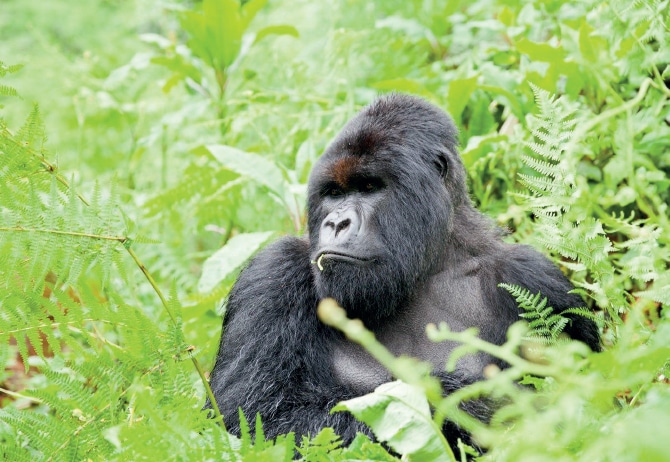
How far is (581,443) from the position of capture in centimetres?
124

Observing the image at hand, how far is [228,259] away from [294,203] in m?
0.51

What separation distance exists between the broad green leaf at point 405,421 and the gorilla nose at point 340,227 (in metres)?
1.16

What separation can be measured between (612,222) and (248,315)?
1456mm

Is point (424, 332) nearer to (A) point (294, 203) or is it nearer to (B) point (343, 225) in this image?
(B) point (343, 225)

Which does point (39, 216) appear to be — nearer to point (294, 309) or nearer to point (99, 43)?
point (294, 309)

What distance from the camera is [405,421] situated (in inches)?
54.2

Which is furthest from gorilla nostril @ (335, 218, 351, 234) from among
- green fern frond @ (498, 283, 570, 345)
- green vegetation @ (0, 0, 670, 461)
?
green fern frond @ (498, 283, 570, 345)

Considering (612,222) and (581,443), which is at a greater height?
(612,222)

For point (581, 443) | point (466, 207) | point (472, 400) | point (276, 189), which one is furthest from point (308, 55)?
point (581, 443)

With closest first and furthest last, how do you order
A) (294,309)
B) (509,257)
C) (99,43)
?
1. (294,309)
2. (509,257)
3. (99,43)

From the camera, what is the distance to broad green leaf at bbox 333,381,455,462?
1.35 metres

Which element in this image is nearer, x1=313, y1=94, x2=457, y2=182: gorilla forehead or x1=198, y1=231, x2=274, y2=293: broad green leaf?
x1=313, y1=94, x2=457, y2=182: gorilla forehead

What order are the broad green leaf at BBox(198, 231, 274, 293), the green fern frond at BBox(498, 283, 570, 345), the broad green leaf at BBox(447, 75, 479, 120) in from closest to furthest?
the green fern frond at BBox(498, 283, 570, 345) → the broad green leaf at BBox(198, 231, 274, 293) → the broad green leaf at BBox(447, 75, 479, 120)

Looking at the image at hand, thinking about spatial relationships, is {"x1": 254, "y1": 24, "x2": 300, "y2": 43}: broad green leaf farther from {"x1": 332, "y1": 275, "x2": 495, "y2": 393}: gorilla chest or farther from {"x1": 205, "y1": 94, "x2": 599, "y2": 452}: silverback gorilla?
{"x1": 332, "y1": 275, "x2": 495, "y2": 393}: gorilla chest
